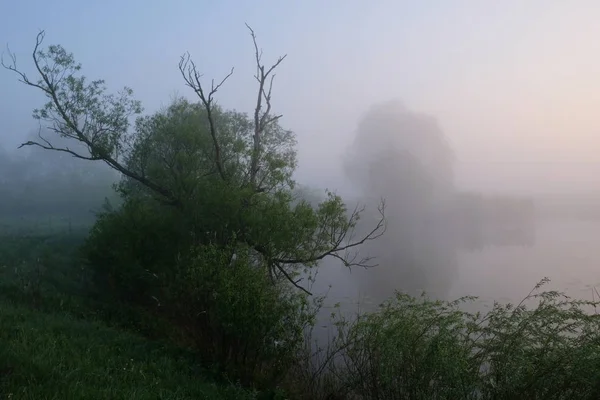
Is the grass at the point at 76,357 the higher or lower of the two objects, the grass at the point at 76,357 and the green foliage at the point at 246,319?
the lower

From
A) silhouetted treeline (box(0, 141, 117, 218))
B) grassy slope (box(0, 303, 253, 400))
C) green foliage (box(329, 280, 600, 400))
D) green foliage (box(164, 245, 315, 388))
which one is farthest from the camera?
silhouetted treeline (box(0, 141, 117, 218))

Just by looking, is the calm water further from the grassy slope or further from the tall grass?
the grassy slope

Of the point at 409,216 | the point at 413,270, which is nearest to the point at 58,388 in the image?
the point at 413,270

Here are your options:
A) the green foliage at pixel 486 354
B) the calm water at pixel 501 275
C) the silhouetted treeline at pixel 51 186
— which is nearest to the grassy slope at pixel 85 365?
the green foliage at pixel 486 354

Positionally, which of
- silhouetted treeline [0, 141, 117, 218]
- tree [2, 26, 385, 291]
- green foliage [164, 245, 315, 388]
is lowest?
green foliage [164, 245, 315, 388]

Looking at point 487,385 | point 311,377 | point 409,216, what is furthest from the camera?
point 409,216

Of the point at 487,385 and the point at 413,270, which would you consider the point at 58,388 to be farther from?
the point at 413,270

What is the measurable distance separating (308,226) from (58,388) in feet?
31.6

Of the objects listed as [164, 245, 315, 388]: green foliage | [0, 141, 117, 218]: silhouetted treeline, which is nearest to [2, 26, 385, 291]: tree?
[164, 245, 315, 388]: green foliage

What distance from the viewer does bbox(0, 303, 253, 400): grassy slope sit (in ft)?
19.7

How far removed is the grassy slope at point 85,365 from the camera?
6.00m

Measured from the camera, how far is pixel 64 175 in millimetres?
100188

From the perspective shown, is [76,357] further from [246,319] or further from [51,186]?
[51,186]

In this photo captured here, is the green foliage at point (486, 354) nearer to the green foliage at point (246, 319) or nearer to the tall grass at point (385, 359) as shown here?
the tall grass at point (385, 359)
